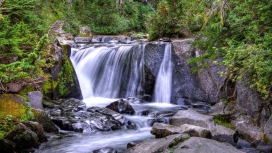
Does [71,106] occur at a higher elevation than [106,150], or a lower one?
higher

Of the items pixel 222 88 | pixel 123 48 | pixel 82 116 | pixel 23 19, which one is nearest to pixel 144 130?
pixel 82 116

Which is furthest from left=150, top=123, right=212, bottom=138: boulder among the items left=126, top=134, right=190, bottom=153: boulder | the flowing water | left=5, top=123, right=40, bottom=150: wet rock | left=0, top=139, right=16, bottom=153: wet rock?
left=0, top=139, right=16, bottom=153: wet rock

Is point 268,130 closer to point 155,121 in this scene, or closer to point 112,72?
point 155,121

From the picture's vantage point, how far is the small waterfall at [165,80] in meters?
12.8

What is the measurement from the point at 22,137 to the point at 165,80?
8050 millimetres

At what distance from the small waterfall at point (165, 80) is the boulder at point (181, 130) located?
532 cm

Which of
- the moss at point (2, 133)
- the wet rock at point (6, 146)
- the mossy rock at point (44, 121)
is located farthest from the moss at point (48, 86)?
the wet rock at point (6, 146)

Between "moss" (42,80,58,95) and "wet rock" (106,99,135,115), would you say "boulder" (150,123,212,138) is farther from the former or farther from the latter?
"moss" (42,80,58,95)

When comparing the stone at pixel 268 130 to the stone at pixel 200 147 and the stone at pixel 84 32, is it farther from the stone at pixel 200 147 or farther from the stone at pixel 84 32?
the stone at pixel 84 32

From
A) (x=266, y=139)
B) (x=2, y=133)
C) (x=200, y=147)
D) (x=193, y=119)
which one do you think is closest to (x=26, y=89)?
(x=2, y=133)

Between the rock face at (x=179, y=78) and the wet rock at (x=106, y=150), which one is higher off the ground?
the rock face at (x=179, y=78)

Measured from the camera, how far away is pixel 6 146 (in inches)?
235

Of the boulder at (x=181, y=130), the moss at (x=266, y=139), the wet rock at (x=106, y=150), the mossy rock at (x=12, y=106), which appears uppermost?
the mossy rock at (x=12, y=106)

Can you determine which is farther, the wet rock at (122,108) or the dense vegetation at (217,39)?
the wet rock at (122,108)
